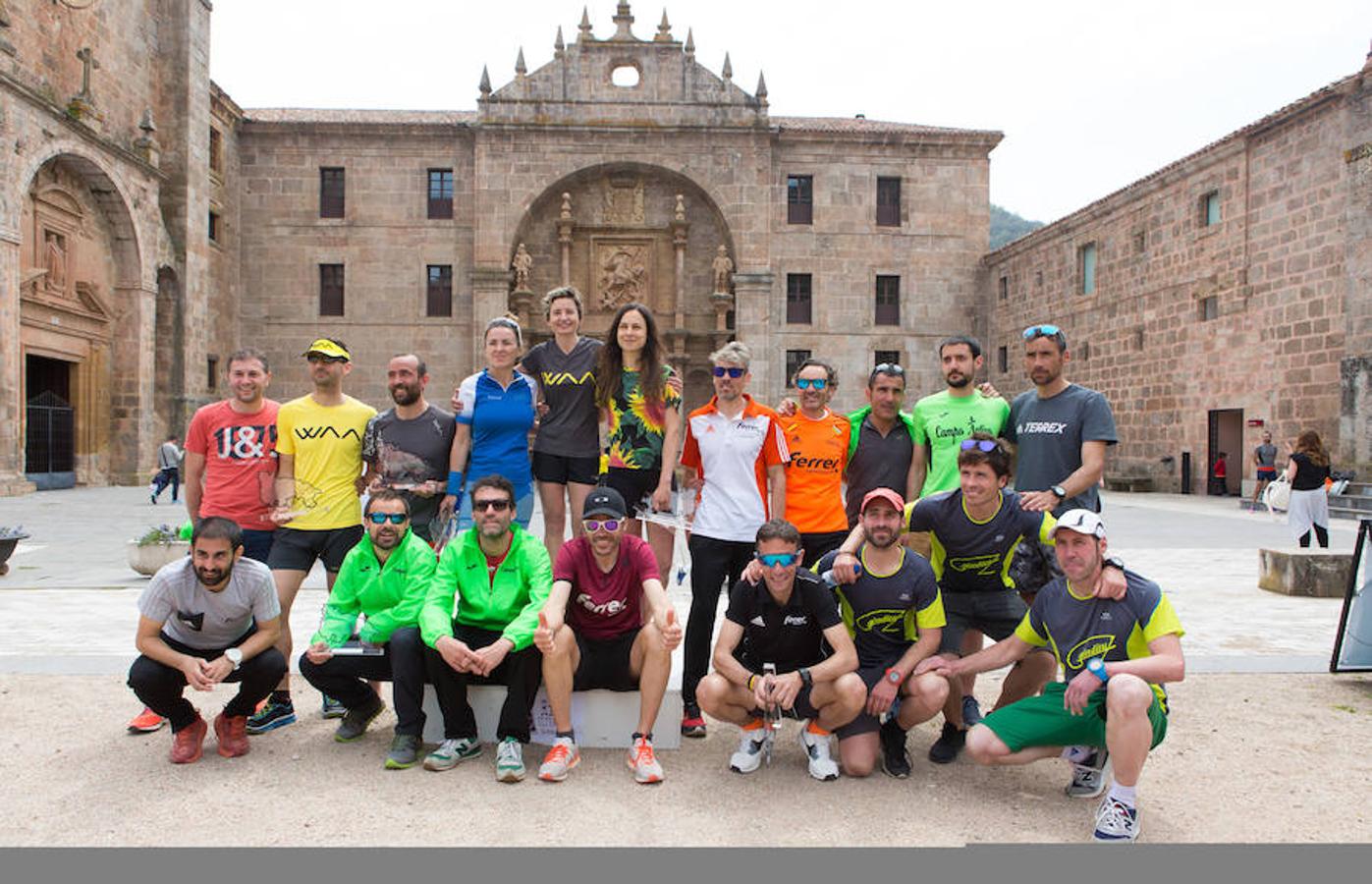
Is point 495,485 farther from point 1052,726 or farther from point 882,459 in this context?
point 1052,726

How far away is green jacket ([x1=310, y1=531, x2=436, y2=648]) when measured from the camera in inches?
164

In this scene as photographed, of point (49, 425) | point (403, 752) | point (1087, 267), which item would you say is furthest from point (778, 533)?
point (1087, 267)

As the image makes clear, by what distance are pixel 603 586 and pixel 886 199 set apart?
24911mm

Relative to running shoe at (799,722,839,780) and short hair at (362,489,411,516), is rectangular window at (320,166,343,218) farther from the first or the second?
running shoe at (799,722,839,780)

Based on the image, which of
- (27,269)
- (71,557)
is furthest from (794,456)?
(27,269)

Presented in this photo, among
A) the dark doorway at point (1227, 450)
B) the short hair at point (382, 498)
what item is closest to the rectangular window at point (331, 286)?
the dark doorway at point (1227, 450)

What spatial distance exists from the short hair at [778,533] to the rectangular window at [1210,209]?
18768 millimetres

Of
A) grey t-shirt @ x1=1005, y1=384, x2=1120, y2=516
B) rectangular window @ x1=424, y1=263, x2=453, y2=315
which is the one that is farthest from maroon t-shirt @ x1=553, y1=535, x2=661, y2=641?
rectangular window @ x1=424, y1=263, x2=453, y2=315

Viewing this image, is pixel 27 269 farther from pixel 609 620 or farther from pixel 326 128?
pixel 609 620

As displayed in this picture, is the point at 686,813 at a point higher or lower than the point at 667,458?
lower

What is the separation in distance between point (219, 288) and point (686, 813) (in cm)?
2615

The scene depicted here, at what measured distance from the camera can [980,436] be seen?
4.18 meters

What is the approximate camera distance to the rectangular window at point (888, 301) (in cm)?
2700

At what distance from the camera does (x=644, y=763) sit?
148 inches
